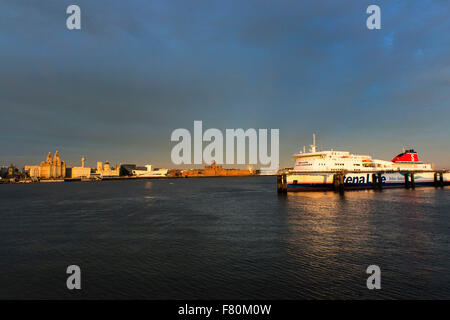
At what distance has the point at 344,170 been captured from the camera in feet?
184

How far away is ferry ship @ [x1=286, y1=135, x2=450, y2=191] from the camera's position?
174 feet

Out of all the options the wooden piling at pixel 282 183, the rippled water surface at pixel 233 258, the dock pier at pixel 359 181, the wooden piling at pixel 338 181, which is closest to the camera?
the rippled water surface at pixel 233 258

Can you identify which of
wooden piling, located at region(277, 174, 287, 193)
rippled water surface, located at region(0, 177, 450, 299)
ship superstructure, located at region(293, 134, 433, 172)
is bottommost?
rippled water surface, located at region(0, 177, 450, 299)

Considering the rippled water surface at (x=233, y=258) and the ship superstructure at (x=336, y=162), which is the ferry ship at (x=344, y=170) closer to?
the ship superstructure at (x=336, y=162)

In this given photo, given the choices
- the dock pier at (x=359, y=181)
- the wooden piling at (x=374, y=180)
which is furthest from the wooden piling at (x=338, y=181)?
the wooden piling at (x=374, y=180)

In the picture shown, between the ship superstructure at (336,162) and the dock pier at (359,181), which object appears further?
the ship superstructure at (336,162)

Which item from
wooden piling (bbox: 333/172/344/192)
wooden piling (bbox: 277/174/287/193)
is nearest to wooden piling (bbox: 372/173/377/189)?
wooden piling (bbox: 333/172/344/192)

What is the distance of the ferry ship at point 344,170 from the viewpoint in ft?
174

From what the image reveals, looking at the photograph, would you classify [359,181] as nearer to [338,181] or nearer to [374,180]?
[374,180]

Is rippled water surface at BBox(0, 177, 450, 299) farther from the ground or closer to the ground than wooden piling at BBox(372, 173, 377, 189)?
closer to the ground

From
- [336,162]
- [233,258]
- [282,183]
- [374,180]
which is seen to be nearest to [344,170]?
[336,162]

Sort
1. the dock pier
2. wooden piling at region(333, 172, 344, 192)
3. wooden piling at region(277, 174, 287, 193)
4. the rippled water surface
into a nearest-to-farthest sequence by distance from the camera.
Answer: the rippled water surface → wooden piling at region(333, 172, 344, 192) → the dock pier → wooden piling at region(277, 174, 287, 193)

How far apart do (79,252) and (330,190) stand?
2016 inches

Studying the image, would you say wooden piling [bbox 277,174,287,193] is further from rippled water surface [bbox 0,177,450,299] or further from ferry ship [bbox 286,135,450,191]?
rippled water surface [bbox 0,177,450,299]
